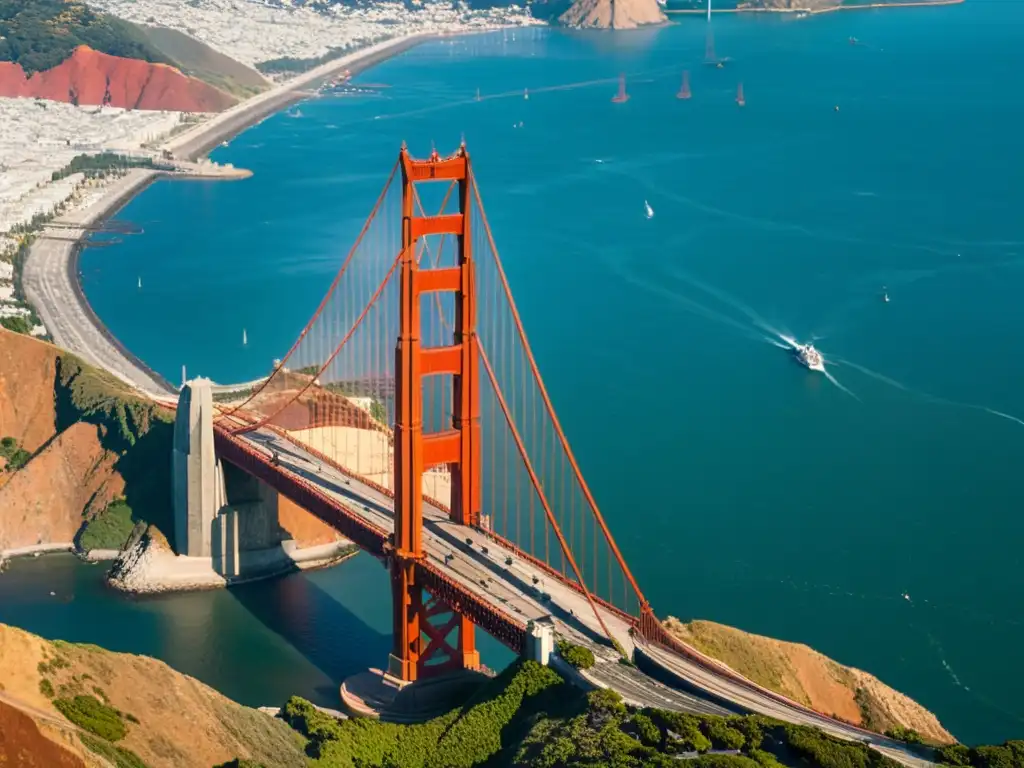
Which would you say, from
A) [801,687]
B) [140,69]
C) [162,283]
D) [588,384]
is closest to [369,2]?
[140,69]

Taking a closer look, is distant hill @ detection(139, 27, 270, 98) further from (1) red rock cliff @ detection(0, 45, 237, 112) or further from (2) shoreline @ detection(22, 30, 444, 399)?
(1) red rock cliff @ detection(0, 45, 237, 112)

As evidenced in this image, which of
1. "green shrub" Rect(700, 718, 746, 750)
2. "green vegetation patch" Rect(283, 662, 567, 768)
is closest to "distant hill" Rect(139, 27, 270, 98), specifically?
"green vegetation patch" Rect(283, 662, 567, 768)

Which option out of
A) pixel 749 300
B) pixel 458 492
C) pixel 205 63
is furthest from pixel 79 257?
pixel 205 63

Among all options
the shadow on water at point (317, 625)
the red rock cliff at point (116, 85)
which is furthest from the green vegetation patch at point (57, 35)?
the shadow on water at point (317, 625)

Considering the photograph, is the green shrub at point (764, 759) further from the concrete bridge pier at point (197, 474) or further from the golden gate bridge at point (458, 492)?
the concrete bridge pier at point (197, 474)

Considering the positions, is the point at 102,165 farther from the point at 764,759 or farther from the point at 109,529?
the point at 764,759
